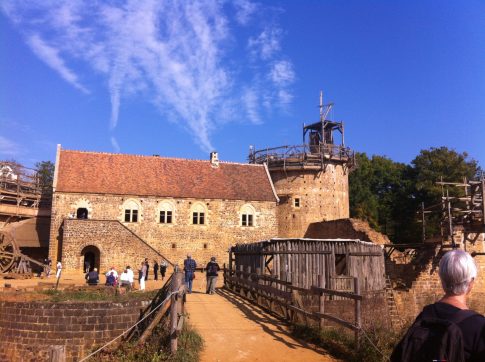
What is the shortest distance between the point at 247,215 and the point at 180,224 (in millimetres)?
5379

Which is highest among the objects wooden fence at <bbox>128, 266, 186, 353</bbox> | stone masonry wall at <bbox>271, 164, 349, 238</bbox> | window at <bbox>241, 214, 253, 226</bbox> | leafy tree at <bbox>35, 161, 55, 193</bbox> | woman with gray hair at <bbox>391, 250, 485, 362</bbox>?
leafy tree at <bbox>35, 161, 55, 193</bbox>

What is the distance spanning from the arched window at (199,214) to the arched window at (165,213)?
5.60ft

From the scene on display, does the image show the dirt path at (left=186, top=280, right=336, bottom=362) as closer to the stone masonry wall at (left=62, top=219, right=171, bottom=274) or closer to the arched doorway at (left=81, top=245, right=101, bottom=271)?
the stone masonry wall at (left=62, top=219, right=171, bottom=274)

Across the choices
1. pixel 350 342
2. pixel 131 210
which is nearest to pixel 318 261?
pixel 350 342

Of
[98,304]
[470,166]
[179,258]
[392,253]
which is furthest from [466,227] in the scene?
[470,166]

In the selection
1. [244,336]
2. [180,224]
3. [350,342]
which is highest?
[180,224]

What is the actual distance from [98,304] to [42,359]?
6.80ft

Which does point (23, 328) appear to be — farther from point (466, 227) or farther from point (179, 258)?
point (179, 258)

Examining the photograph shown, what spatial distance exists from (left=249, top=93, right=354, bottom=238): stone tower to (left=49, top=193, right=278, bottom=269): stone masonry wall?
2.03 metres

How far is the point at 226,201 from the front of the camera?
3641 cm

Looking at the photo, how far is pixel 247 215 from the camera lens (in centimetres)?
3684

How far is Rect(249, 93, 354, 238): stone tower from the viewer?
125 feet

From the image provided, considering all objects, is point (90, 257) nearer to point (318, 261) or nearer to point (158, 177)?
point (158, 177)

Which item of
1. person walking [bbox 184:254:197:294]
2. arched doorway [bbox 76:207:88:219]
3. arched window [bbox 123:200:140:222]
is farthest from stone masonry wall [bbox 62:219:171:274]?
person walking [bbox 184:254:197:294]
